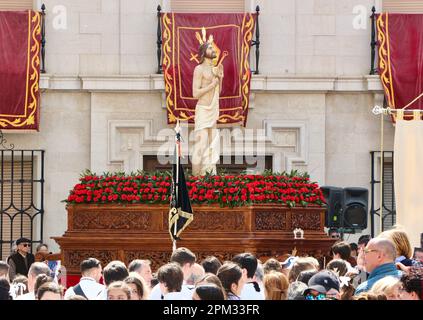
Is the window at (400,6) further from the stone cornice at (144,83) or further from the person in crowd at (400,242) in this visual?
the person in crowd at (400,242)

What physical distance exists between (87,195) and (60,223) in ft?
17.3

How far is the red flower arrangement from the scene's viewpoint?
59.0 ft

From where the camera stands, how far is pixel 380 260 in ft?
31.1

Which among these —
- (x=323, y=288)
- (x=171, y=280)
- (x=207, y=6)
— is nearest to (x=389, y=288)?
(x=323, y=288)

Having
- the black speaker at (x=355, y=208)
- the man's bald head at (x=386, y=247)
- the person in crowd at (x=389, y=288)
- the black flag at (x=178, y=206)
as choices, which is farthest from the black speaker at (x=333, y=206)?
the person in crowd at (x=389, y=288)

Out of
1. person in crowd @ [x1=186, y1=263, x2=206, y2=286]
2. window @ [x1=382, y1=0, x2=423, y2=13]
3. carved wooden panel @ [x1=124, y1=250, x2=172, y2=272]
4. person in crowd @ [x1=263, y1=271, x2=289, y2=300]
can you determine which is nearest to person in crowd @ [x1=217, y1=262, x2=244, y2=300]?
person in crowd @ [x1=263, y1=271, x2=289, y2=300]

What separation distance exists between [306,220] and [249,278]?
7.75 metres

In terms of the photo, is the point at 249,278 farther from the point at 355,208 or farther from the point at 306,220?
the point at 355,208

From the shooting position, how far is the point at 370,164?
77.3 ft

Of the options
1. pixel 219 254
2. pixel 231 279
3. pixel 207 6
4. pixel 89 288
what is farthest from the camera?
pixel 207 6

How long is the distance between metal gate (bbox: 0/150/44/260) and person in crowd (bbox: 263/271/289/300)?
13.5 meters

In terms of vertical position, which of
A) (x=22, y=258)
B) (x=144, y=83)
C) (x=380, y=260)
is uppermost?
(x=144, y=83)

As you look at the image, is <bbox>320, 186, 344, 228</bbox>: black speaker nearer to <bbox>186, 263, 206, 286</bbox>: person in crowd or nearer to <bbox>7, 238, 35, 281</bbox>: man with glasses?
<bbox>7, 238, 35, 281</bbox>: man with glasses
